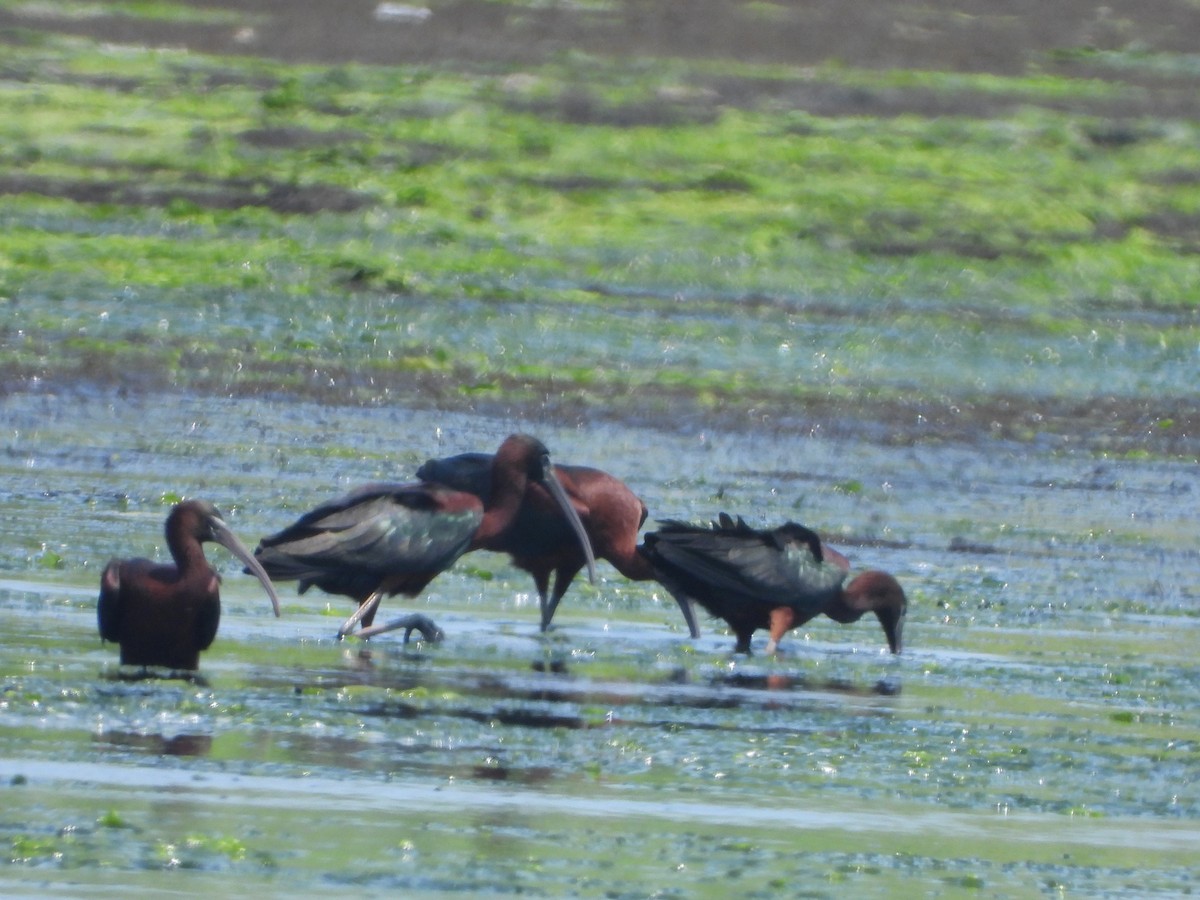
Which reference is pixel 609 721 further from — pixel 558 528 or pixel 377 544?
pixel 558 528

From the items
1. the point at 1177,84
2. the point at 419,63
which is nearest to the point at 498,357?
the point at 419,63

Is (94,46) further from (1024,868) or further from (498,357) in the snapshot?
(1024,868)

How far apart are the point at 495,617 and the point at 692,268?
1153cm

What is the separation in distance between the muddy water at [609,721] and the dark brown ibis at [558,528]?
0.17m

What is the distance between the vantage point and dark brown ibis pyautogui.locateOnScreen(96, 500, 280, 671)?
27.3 feet

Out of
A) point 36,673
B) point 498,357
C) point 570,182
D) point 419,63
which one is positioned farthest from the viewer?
point 419,63

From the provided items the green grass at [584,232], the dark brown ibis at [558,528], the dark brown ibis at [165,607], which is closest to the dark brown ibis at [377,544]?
the dark brown ibis at [558,528]

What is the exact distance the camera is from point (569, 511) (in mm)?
10555

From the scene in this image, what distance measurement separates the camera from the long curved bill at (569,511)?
10.5 metres

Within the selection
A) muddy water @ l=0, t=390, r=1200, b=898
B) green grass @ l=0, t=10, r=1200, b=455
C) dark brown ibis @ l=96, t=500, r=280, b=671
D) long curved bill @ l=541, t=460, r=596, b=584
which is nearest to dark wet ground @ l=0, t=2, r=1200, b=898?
muddy water @ l=0, t=390, r=1200, b=898

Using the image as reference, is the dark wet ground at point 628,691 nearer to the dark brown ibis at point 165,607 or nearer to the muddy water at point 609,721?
the muddy water at point 609,721

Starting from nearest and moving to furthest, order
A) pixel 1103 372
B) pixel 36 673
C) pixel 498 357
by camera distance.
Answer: pixel 36 673 → pixel 498 357 → pixel 1103 372

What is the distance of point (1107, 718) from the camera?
8695mm

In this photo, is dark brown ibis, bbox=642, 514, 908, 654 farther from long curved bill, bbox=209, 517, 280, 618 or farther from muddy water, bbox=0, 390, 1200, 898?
long curved bill, bbox=209, 517, 280, 618
